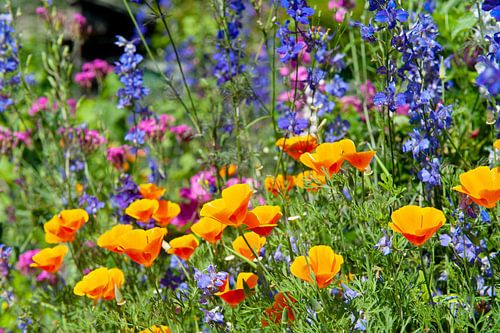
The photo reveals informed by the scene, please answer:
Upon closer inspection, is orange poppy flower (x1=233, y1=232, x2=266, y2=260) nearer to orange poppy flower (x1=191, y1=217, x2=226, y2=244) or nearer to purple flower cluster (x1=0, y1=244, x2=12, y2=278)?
orange poppy flower (x1=191, y1=217, x2=226, y2=244)

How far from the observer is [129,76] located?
246cm

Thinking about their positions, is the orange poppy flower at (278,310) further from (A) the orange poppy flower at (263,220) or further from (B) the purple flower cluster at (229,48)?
(B) the purple flower cluster at (229,48)

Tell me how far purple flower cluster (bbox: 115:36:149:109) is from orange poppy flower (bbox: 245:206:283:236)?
1.07 m

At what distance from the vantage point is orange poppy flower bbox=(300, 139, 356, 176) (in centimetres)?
152

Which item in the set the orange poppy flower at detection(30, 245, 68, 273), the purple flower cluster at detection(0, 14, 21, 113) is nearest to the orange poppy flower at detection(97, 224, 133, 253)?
the orange poppy flower at detection(30, 245, 68, 273)

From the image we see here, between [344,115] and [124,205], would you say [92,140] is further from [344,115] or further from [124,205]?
[344,115]

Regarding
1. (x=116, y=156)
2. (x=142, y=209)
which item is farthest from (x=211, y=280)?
(x=116, y=156)

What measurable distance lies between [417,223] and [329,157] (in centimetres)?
27

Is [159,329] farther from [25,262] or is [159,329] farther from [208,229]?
[25,262]

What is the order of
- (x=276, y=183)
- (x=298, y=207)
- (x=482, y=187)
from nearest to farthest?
(x=482, y=187)
(x=298, y=207)
(x=276, y=183)

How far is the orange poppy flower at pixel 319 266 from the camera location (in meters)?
1.39

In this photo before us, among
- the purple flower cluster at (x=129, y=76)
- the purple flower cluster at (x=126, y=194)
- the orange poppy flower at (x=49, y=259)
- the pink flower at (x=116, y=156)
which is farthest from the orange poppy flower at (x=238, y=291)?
the pink flower at (x=116, y=156)

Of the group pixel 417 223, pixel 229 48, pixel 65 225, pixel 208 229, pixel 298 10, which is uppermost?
pixel 298 10

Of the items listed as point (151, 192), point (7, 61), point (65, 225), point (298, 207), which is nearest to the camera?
point (298, 207)
